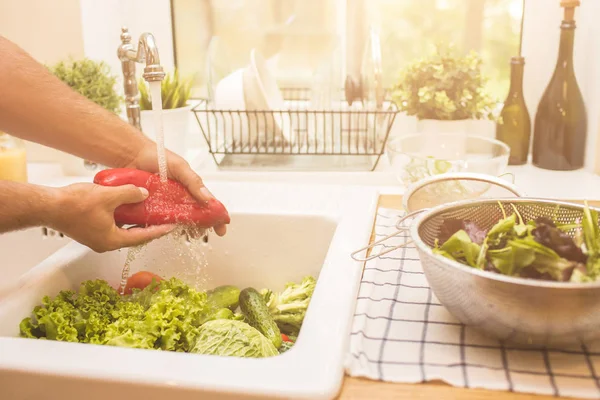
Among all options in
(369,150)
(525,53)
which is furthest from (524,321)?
(525,53)

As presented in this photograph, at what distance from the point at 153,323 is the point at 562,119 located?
113cm

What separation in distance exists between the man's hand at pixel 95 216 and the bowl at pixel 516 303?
42 centimetres

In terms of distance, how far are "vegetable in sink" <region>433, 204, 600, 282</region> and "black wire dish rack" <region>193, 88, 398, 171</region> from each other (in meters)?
0.84

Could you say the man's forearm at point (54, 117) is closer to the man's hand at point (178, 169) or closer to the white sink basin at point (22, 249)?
the man's hand at point (178, 169)

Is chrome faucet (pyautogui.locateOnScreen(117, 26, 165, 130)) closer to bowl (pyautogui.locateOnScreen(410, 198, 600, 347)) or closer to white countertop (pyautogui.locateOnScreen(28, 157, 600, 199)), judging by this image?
white countertop (pyautogui.locateOnScreen(28, 157, 600, 199))

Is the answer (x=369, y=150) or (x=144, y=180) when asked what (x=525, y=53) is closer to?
(x=369, y=150)

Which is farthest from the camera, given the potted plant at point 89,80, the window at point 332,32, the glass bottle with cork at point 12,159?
the window at point 332,32

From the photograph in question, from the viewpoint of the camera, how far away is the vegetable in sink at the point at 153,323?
2.90 ft

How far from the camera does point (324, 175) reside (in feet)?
5.15

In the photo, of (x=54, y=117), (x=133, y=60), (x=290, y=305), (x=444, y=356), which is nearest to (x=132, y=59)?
(x=133, y=60)

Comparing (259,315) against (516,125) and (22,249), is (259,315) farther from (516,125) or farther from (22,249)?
(516,125)

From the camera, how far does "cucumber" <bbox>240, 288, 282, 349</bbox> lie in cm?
100

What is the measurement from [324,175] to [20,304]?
32.1 inches

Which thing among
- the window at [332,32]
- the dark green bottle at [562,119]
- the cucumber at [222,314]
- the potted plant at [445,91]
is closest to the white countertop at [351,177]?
the dark green bottle at [562,119]
